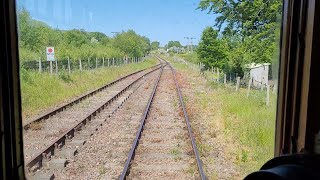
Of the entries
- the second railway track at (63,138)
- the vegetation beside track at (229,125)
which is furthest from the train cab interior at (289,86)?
the vegetation beside track at (229,125)

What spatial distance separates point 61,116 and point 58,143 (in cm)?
198

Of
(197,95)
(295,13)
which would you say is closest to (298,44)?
(295,13)

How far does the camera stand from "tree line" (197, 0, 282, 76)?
2.10 metres

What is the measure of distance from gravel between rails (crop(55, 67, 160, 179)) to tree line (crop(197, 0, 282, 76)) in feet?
6.18

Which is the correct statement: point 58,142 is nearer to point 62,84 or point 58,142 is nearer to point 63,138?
point 63,138

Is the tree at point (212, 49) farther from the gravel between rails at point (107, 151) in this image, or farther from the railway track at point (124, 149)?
the gravel between rails at point (107, 151)

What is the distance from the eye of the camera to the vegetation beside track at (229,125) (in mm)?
3248

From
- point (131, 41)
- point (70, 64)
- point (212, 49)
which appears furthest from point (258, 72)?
point (131, 41)

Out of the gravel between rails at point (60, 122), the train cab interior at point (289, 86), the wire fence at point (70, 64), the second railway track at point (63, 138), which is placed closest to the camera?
the train cab interior at point (289, 86)

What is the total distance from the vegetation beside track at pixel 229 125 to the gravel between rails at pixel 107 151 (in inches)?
44.5

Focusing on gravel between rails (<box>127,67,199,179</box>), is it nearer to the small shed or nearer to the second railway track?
the second railway track

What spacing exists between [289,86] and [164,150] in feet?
12.2

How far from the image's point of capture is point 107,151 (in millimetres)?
5008

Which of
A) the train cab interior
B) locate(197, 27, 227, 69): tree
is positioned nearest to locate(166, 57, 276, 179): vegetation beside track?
locate(197, 27, 227, 69): tree
